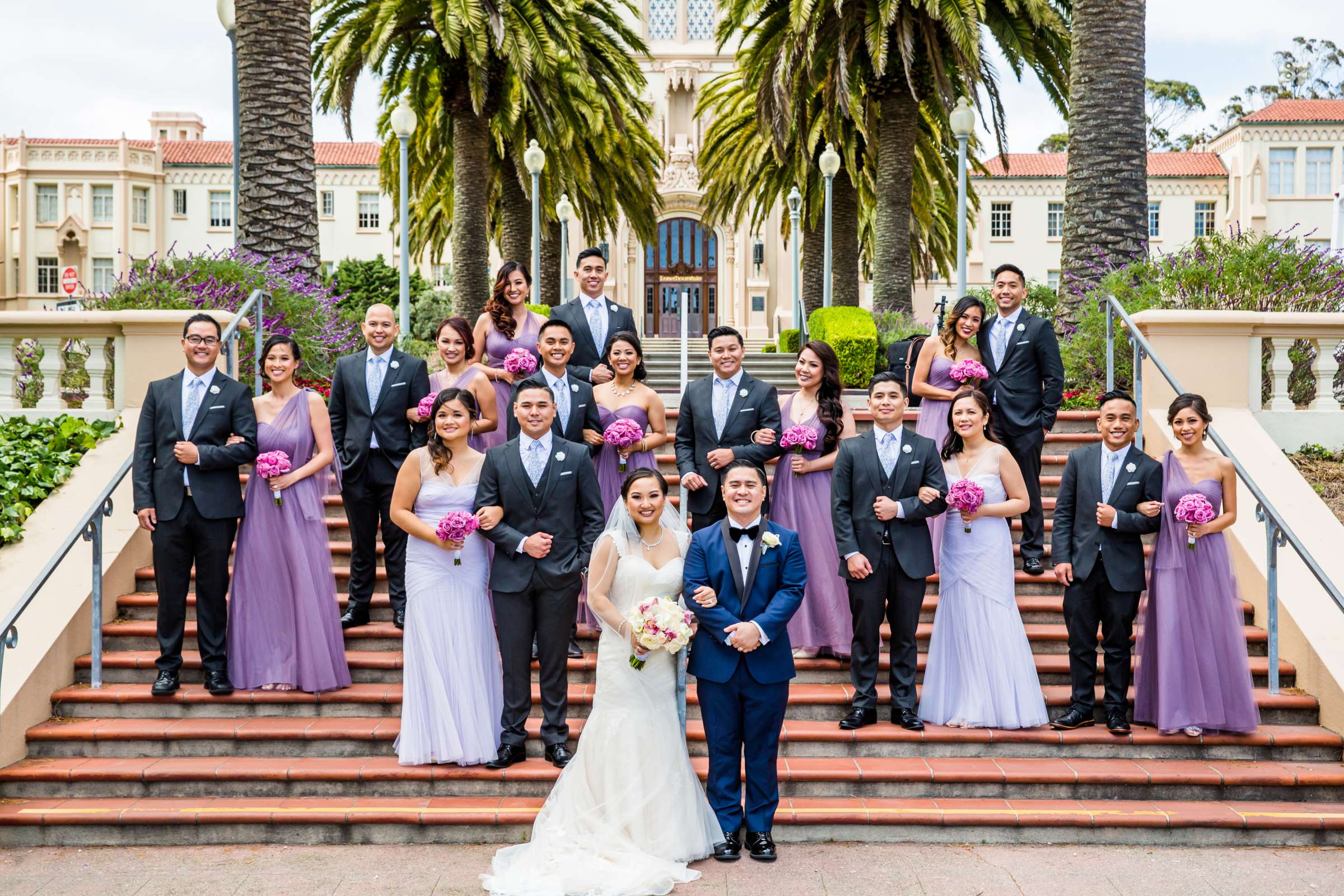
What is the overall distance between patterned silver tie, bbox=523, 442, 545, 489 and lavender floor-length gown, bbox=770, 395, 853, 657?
5.83 ft

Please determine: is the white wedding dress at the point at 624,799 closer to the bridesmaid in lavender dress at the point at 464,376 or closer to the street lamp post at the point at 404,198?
the bridesmaid in lavender dress at the point at 464,376

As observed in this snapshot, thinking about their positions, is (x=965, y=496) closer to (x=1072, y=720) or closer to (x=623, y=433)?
(x=1072, y=720)

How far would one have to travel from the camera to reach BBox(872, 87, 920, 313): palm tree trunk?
59.4ft

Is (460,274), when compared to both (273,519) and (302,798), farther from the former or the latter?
(302,798)

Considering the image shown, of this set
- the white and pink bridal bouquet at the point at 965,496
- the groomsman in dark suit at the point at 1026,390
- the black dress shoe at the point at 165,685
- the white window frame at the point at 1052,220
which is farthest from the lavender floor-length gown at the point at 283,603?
the white window frame at the point at 1052,220

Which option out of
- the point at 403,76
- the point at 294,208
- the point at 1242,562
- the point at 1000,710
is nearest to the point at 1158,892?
the point at 1000,710

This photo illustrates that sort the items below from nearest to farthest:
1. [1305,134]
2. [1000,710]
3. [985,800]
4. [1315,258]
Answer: [985,800], [1000,710], [1315,258], [1305,134]

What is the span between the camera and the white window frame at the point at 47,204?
5153 centimetres

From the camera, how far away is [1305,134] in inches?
1860

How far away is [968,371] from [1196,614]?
209 cm

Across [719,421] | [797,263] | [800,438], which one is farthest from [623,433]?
[797,263]

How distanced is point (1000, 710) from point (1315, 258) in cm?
614

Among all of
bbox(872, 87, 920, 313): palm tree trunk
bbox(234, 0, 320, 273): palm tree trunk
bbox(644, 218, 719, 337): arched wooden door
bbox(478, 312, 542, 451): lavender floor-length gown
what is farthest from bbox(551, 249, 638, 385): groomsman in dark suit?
bbox(644, 218, 719, 337): arched wooden door

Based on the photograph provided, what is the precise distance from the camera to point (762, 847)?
18.1ft
